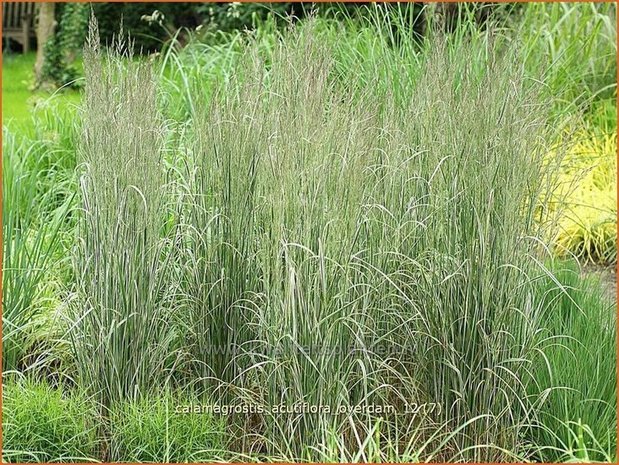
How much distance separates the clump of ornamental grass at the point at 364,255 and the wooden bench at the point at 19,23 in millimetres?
12097

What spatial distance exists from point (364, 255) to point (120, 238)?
0.90 m

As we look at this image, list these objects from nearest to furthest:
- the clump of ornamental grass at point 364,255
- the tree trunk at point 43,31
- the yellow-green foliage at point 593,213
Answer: the clump of ornamental grass at point 364,255 → the yellow-green foliage at point 593,213 → the tree trunk at point 43,31

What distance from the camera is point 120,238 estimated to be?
3293mm

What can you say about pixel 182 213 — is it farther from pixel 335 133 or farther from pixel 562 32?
pixel 562 32

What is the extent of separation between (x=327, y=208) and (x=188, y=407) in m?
0.95

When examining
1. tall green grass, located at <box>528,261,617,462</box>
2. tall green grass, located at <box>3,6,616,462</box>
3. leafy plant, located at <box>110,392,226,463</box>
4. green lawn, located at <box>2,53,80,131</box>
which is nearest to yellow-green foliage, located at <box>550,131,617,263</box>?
tall green grass, located at <box>528,261,617,462</box>

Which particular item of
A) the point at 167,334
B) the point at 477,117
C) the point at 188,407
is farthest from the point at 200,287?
the point at 477,117

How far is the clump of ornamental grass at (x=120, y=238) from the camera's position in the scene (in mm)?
3295

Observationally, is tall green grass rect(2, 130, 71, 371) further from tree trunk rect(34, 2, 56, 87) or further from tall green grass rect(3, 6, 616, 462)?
tree trunk rect(34, 2, 56, 87)

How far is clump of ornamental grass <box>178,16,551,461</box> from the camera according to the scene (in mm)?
3135

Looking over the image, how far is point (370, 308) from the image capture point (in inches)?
128

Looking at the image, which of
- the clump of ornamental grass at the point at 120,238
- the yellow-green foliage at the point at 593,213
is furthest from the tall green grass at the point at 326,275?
the yellow-green foliage at the point at 593,213

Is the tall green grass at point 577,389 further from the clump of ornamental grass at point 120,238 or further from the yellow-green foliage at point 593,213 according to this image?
the yellow-green foliage at point 593,213

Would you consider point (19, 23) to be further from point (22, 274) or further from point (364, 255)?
point (364, 255)
